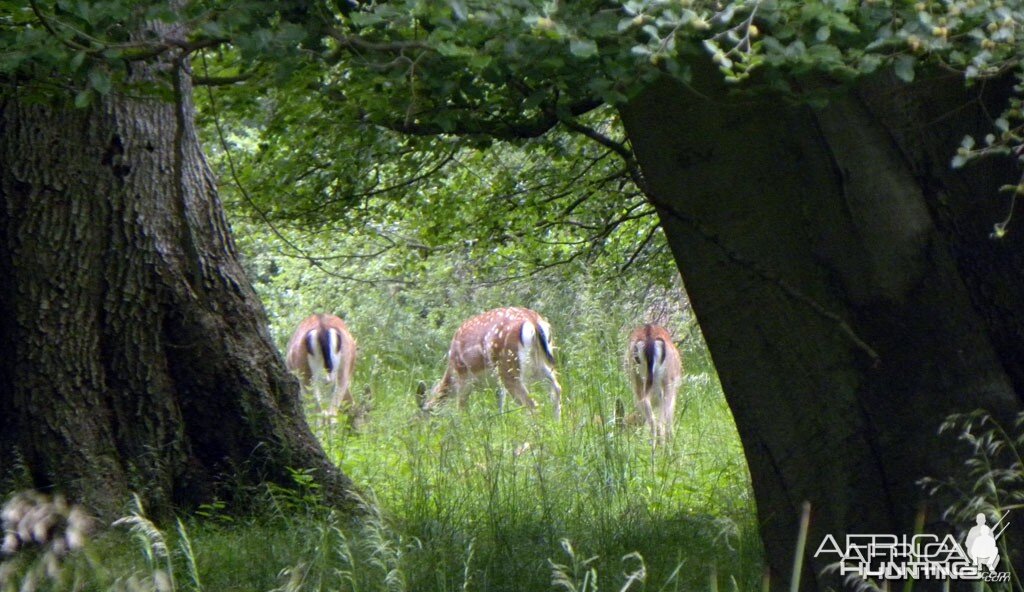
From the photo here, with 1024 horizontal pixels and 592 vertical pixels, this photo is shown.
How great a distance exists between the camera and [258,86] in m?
5.96

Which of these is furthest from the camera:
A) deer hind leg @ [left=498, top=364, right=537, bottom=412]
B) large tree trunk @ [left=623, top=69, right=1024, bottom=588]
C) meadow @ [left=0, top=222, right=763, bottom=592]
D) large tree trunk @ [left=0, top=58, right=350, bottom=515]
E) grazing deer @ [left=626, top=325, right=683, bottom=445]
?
deer hind leg @ [left=498, top=364, right=537, bottom=412]

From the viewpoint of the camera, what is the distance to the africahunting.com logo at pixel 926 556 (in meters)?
4.03

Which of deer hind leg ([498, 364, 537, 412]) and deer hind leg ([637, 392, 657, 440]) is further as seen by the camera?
deer hind leg ([498, 364, 537, 412])

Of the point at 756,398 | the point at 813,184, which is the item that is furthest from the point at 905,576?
the point at 813,184

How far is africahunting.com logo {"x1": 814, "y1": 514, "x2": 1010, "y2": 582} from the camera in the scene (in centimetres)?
403

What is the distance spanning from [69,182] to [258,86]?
104cm

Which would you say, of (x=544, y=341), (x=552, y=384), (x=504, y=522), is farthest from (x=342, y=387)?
(x=504, y=522)

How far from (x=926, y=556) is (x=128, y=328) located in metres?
3.92

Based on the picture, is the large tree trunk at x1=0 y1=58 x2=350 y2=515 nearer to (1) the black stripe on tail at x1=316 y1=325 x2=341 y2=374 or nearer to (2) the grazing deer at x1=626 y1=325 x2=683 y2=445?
(2) the grazing deer at x1=626 y1=325 x2=683 y2=445

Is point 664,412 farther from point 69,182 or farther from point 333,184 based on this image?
point 69,182

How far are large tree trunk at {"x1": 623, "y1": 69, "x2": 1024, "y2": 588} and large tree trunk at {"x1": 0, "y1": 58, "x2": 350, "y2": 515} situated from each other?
262cm

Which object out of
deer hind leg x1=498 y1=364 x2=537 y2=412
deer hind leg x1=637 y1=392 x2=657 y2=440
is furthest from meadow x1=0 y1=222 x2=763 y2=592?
deer hind leg x1=498 y1=364 x2=537 y2=412

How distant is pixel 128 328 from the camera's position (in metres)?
6.31

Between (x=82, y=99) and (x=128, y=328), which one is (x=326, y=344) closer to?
(x=128, y=328)
